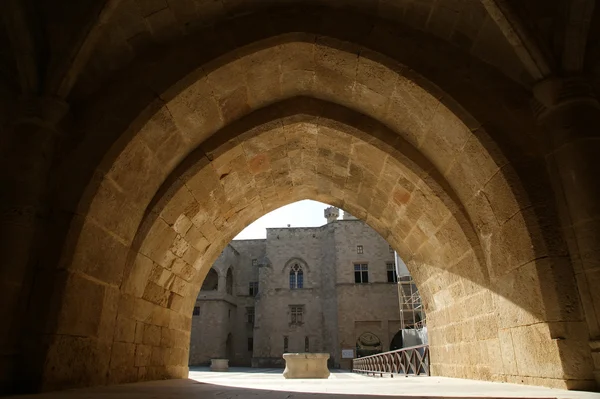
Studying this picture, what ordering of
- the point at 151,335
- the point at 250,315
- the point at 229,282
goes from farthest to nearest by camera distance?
1. the point at 229,282
2. the point at 250,315
3. the point at 151,335

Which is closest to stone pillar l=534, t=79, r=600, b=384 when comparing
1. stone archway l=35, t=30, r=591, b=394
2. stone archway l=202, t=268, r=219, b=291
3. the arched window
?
stone archway l=35, t=30, r=591, b=394

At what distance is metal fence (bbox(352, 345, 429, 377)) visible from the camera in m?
7.30

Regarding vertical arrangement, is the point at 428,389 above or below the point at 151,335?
below

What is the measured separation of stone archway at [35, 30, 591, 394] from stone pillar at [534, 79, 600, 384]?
0.18 metres

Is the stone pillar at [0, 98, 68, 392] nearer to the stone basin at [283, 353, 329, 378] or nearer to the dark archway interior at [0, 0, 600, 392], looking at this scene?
the dark archway interior at [0, 0, 600, 392]

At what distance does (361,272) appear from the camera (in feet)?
77.5

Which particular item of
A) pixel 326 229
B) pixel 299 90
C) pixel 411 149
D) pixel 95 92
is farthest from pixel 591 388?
pixel 326 229

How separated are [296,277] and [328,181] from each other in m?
19.9

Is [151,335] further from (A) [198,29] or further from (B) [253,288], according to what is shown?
(B) [253,288]

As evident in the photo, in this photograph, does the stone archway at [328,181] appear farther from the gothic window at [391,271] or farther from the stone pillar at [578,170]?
the gothic window at [391,271]

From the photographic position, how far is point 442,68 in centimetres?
385

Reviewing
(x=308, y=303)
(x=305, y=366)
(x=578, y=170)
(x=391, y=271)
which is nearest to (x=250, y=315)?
(x=308, y=303)

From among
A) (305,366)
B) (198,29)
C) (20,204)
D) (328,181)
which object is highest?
(198,29)

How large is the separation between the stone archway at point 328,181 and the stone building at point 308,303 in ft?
56.0
